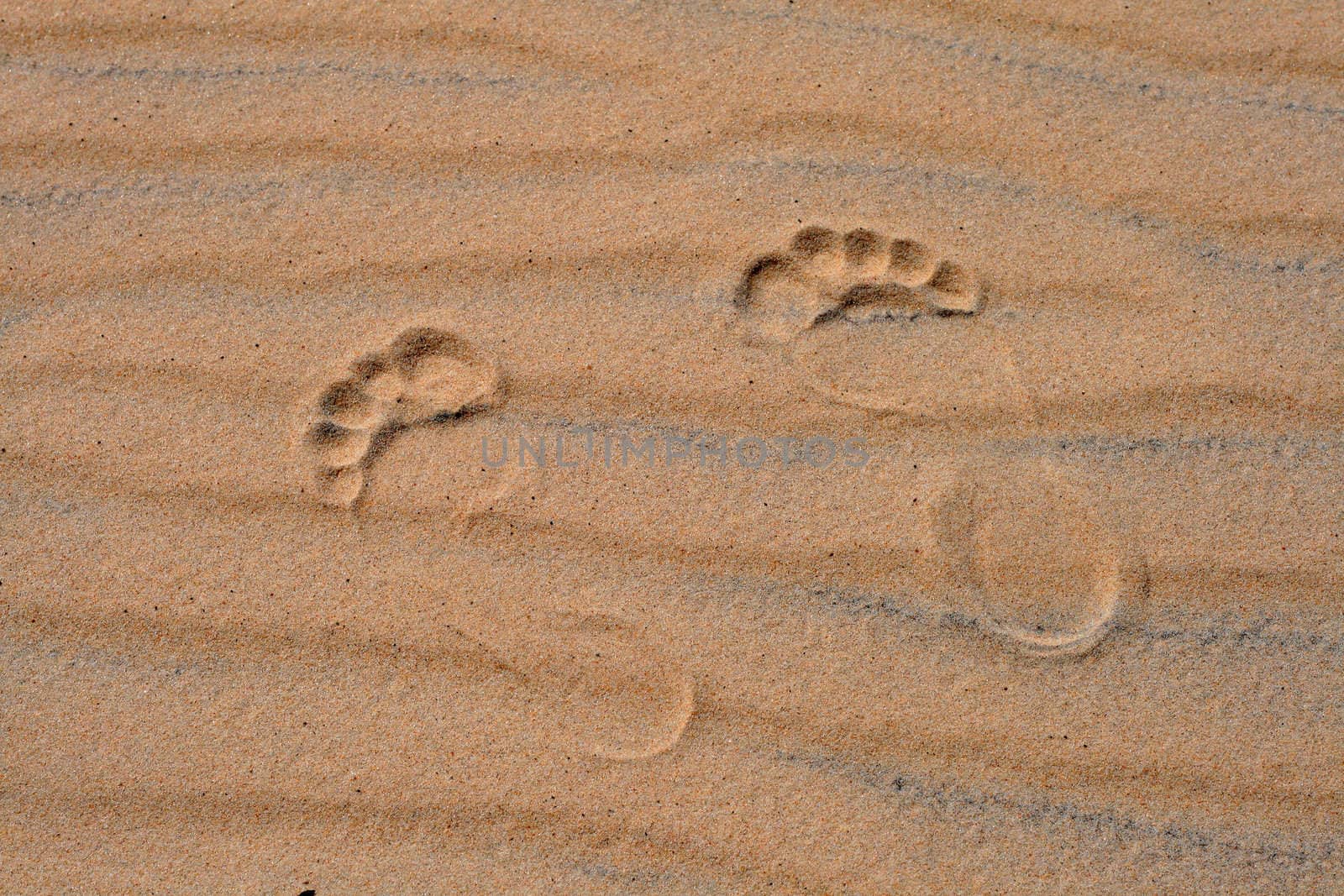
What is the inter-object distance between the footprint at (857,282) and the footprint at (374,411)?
50 centimetres

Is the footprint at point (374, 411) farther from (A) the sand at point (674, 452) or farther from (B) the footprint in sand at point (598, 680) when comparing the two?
(B) the footprint in sand at point (598, 680)

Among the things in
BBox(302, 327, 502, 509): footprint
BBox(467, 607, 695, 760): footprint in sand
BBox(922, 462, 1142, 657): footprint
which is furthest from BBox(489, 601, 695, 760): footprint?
BBox(922, 462, 1142, 657): footprint

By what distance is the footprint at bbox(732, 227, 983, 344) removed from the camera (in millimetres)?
1602

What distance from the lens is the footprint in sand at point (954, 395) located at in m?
1.58

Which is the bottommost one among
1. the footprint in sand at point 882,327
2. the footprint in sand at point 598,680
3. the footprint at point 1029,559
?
the footprint in sand at point 598,680

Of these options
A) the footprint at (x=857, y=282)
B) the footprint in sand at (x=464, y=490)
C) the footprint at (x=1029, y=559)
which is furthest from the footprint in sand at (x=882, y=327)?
the footprint in sand at (x=464, y=490)

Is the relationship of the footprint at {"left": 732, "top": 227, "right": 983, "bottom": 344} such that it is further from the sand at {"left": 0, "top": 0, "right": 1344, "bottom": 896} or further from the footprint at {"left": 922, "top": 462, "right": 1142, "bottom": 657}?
the footprint at {"left": 922, "top": 462, "right": 1142, "bottom": 657}

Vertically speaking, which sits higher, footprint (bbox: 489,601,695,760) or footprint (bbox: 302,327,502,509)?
footprint (bbox: 302,327,502,509)

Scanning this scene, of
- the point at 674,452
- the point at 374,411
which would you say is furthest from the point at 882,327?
the point at 374,411

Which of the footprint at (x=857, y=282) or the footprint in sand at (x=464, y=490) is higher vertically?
the footprint at (x=857, y=282)

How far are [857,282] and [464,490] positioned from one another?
0.71m

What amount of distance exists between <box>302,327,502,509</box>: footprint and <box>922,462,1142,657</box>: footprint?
0.76m

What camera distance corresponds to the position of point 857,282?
5.26ft

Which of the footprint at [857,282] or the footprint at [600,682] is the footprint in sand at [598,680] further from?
the footprint at [857,282]
